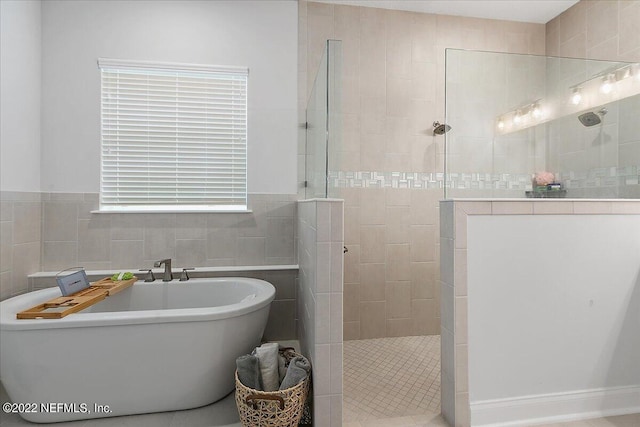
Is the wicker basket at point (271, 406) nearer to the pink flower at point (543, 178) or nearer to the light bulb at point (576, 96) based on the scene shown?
the pink flower at point (543, 178)

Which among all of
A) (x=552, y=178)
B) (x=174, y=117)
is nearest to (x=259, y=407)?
(x=552, y=178)

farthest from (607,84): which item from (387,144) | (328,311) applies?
(328,311)

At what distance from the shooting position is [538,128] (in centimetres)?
184

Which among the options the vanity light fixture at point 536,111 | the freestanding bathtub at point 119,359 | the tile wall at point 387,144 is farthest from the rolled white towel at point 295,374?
the vanity light fixture at point 536,111

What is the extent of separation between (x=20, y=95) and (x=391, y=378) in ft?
10.9

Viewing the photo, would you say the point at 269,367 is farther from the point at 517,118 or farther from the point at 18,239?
the point at 18,239

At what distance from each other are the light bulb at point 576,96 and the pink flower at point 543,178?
18.3 inches

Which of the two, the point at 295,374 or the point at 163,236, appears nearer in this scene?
the point at 295,374

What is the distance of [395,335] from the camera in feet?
9.77

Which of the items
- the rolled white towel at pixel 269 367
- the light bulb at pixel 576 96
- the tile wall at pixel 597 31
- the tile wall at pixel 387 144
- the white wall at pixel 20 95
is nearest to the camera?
the rolled white towel at pixel 269 367

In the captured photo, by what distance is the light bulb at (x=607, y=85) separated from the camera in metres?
1.96

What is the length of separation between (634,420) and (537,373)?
0.59 m

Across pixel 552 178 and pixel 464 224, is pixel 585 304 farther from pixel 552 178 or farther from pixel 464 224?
pixel 464 224

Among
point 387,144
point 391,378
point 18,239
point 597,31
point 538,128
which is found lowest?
point 391,378
